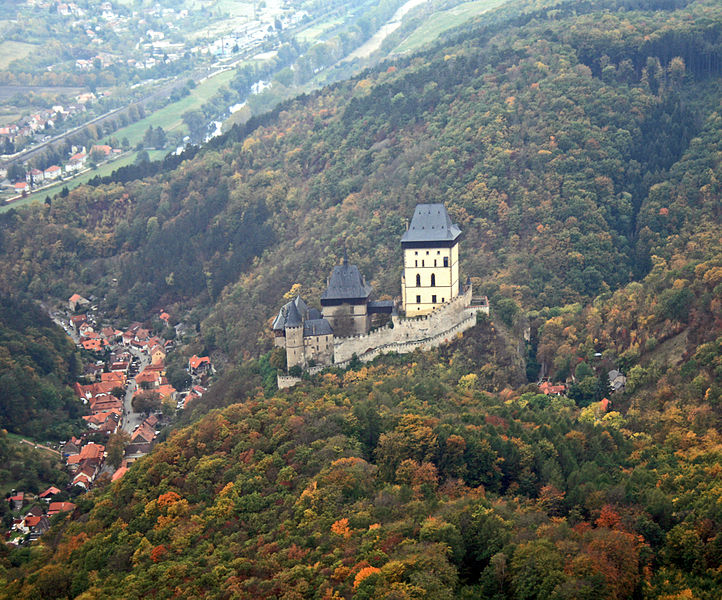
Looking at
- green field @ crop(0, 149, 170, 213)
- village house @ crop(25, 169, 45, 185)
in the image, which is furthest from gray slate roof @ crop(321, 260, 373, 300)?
village house @ crop(25, 169, 45, 185)

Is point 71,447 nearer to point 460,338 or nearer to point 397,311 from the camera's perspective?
point 397,311

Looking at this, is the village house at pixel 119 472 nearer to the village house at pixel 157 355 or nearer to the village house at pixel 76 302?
the village house at pixel 157 355

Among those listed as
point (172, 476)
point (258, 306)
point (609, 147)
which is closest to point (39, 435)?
point (258, 306)

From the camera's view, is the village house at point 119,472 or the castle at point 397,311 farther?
the village house at point 119,472

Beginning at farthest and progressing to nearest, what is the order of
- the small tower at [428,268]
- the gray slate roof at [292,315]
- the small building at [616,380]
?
the small tower at [428,268] → the gray slate roof at [292,315] → the small building at [616,380]

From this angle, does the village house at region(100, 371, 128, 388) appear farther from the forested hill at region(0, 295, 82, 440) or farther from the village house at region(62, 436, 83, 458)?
the village house at region(62, 436, 83, 458)

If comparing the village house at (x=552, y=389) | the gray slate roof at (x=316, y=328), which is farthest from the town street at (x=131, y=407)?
the village house at (x=552, y=389)
